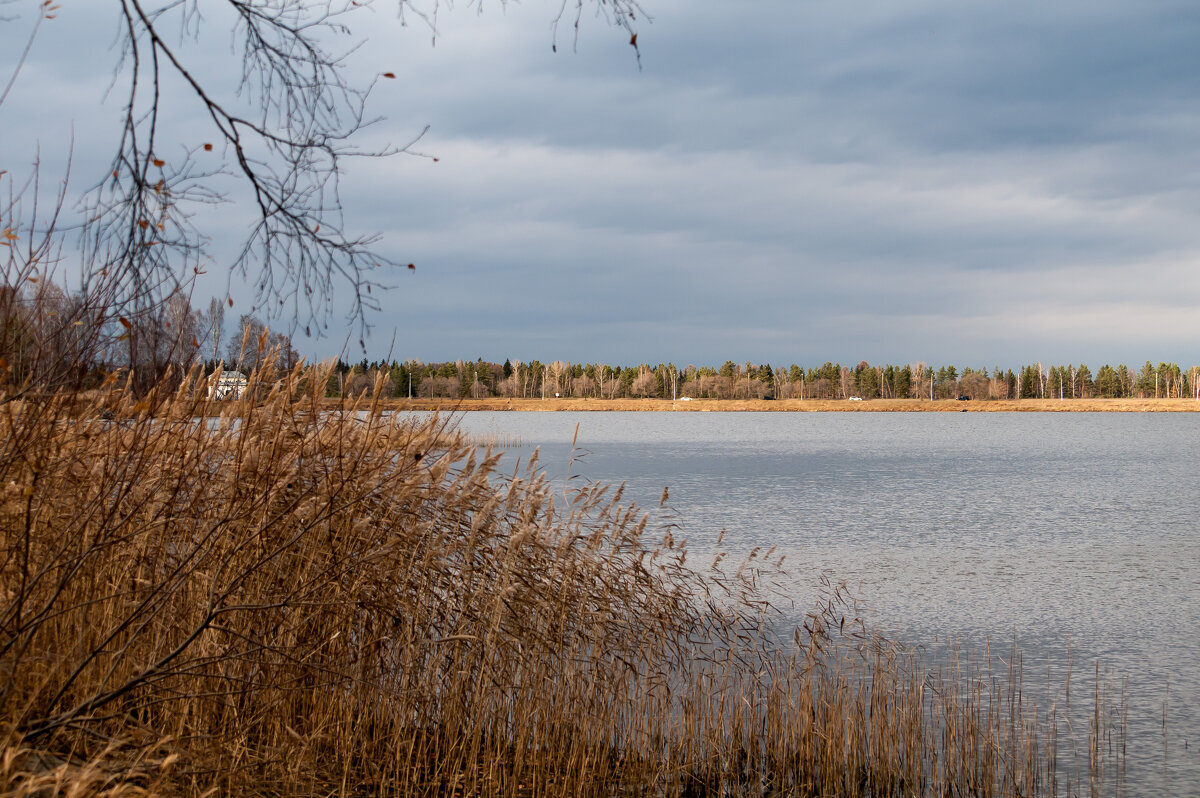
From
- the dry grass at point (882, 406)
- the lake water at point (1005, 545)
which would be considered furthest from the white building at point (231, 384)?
the dry grass at point (882, 406)

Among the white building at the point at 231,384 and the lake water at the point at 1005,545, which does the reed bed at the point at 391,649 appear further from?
the lake water at the point at 1005,545

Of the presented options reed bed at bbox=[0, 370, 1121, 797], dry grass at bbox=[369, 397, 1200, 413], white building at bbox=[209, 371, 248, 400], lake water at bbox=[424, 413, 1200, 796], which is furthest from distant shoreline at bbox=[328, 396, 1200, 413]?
reed bed at bbox=[0, 370, 1121, 797]

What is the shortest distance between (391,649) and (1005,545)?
709 inches

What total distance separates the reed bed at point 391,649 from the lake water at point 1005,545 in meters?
2.61

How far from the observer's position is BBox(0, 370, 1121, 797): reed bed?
17.9ft

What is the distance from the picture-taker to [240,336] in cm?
753

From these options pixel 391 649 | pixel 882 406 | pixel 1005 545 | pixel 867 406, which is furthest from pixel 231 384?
pixel 882 406

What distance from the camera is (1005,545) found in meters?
21.1

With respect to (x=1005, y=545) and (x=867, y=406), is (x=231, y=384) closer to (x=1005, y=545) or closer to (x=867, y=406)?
(x=1005, y=545)

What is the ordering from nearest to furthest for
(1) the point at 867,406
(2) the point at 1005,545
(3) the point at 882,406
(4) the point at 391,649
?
(4) the point at 391,649 < (2) the point at 1005,545 < (1) the point at 867,406 < (3) the point at 882,406

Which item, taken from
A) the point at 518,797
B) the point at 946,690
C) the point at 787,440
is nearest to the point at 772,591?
the point at 946,690

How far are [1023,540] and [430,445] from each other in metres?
18.7

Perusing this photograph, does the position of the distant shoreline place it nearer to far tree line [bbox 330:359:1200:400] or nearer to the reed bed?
far tree line [bbox 330:359:1200:400]

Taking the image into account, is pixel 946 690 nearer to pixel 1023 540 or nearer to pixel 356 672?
pixel 356 672
